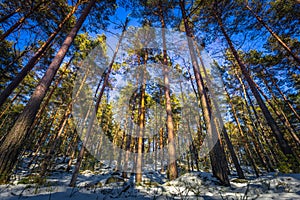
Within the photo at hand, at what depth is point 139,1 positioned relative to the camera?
27.7 feet

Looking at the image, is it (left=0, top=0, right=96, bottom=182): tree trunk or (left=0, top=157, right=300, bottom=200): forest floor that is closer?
(left=0, top=157, right=300, bottom=200): forest floor

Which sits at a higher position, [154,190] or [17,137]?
[17,137]

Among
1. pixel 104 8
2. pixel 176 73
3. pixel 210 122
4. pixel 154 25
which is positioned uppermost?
pixel 154 25

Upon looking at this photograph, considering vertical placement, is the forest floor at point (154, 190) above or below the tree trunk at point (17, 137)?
below

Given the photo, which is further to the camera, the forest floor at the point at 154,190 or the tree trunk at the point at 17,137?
the tree trunk at the point at 17,137

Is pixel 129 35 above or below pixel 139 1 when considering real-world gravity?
above

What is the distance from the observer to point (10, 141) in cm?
300

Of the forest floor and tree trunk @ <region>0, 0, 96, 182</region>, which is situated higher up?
tree trunk @ <region>0, 0, 96, 182</region>

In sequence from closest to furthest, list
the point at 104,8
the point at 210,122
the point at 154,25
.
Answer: the point at 210,122 < the point at 104,8 < the point at 154,25

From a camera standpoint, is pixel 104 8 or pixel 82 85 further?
pixel 82 85

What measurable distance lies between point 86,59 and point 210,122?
11644 mm

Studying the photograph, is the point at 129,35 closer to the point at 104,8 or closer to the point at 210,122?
the point at 104,8

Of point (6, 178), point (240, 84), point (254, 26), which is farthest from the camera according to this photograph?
point (240, 84)

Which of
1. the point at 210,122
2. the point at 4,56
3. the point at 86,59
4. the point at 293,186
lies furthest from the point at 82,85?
the point at 293,186
